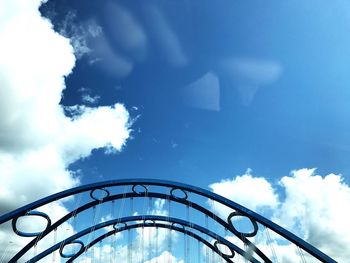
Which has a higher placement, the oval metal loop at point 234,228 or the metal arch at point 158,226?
the metal arch at point 158,226

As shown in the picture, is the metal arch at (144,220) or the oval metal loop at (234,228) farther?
the metal arch at (144,220)

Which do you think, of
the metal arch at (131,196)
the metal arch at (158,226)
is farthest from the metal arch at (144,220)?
the metal arch at (131,196)

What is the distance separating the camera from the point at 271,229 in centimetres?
2844

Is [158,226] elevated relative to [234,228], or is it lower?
elevated

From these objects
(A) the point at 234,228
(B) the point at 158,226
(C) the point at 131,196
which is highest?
(C) the point at 131,196

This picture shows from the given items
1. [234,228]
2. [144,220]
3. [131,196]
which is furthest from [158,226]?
[234,228]

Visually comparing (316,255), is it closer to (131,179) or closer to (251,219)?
(251,219)

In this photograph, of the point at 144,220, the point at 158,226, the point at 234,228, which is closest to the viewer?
the point at 234,228

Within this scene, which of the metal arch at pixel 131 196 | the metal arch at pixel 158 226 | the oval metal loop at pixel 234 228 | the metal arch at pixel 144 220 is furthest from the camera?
the metal arch at pixel 158 226

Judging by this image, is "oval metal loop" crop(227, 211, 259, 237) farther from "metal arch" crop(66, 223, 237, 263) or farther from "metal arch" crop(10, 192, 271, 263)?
"metal arch" crop(66, 223, 237, 263)

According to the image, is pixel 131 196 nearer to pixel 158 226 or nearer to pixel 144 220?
pixel 144 220

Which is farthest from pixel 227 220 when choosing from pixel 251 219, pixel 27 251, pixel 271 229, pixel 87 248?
pixel 27 251

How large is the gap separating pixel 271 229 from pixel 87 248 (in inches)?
899

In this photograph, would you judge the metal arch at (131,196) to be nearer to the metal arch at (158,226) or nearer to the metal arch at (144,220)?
the metal arch at (144,220)
